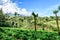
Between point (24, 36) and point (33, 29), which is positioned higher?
point (24, 36)

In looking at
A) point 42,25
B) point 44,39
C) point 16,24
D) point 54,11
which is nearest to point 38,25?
point 42,25

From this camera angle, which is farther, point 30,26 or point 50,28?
point 30,26

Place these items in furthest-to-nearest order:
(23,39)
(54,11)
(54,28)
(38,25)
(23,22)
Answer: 1. (23,22)
2. (38,25)
3. (54,28)
4. (54,11)
5. (23,39)

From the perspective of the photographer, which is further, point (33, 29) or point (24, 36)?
point (33, 29)

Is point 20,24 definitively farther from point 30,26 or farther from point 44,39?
point 44,39

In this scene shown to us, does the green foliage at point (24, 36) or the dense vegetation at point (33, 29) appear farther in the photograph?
the dense vegetation at point (33, 29)

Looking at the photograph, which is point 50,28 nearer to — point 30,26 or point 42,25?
point 42,25

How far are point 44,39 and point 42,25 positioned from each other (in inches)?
2210

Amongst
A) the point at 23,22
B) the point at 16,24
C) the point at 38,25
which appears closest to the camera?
the point at 38,25

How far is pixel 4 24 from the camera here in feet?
342

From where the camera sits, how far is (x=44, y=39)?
142 feet

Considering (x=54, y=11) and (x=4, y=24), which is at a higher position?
(x=54, y=11)

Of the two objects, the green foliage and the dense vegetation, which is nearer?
the green foliage

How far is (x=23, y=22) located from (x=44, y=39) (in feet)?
266
